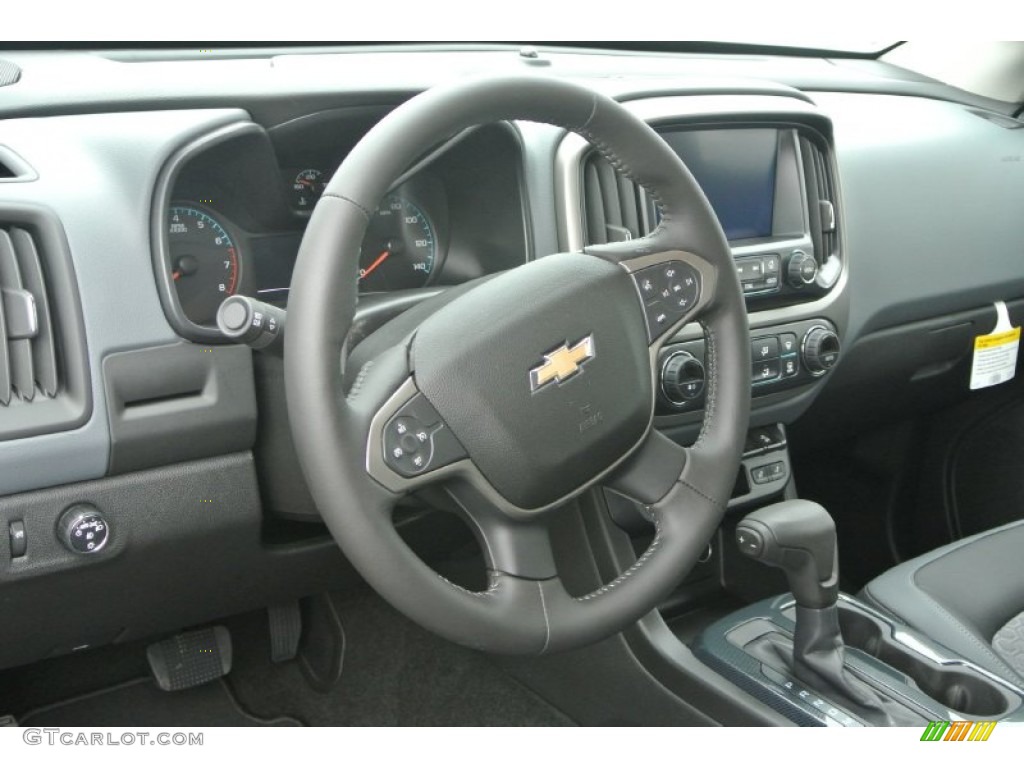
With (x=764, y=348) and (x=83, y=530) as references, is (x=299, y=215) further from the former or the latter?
(x=764, y=348)

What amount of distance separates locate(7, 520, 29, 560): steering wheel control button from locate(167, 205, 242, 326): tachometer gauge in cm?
31

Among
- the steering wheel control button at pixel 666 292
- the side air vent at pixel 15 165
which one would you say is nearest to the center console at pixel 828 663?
the steering wheel control button at pixel 666 292

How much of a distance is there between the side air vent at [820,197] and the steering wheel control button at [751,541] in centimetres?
64

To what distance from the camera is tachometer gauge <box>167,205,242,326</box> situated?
4.43ft

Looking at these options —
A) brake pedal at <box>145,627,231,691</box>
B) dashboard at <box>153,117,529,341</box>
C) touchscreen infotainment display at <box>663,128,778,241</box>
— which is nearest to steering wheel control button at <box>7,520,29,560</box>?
dashboard at <box>153,117,529,341</box>

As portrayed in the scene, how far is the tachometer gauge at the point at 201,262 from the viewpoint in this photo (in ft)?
4.43

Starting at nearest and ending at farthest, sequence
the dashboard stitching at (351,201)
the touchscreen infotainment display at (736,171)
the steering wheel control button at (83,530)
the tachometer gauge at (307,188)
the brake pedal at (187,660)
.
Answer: the dashboard stitching at (351,201)
the steering wheel control button at (83,530)
the tachometer gauge at (307,188)
the touchscreen infotainment display at (736,171)
the brake pedal at (187,660)

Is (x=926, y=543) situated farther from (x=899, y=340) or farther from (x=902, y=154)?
(x=902, y=154)

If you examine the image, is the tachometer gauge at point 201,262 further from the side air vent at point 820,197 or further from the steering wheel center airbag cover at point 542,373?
the side air vent at point 820,197

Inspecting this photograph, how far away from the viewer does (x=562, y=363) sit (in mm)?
1146

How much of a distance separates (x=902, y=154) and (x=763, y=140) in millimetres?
386

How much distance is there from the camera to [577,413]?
1.16m

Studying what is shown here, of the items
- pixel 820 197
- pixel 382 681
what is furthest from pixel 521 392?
pixel 382 681
